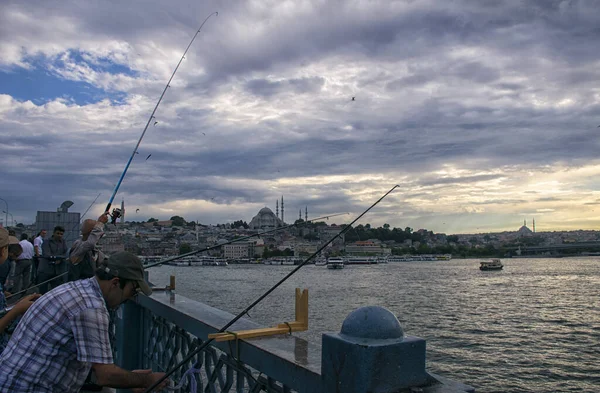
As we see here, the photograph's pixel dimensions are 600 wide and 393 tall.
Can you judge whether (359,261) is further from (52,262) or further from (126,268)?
(126,268)

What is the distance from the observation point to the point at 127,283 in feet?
7.22

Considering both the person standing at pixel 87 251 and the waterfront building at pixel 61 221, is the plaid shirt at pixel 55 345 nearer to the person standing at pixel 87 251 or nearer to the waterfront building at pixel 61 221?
the person standing at pixel 87 251

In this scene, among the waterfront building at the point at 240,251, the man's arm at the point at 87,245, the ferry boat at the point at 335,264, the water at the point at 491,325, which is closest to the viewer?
the man's arm at the point at 87,245

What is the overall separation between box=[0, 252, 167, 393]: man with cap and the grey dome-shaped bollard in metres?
1.03

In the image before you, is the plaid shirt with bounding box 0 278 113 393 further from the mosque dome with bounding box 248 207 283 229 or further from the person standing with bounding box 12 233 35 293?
the mosque dome with bounding box 248 207 283 229

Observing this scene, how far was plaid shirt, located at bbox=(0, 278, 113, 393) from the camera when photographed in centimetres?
198

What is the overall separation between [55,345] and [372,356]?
52.2 inches

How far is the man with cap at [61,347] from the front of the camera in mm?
1987

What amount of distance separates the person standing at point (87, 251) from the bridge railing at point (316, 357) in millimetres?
1784

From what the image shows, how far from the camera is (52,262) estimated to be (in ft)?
23.0

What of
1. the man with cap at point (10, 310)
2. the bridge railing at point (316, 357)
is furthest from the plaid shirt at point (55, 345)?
the man with cap at point (10, 310)

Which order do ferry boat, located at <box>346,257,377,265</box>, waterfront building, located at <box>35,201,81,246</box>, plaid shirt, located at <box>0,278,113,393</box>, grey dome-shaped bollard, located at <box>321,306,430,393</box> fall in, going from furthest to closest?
ferry boat, located at <box>346,257,377,265</box> < waterfront building, located at <box>35,201,81,246</box> < plaid shirt, located at <box>0,278,113,393</box> < grey dome-shaped bollard, located at <box>321,306,430,393</box>

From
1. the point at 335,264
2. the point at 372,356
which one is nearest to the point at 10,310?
the point at 372,356

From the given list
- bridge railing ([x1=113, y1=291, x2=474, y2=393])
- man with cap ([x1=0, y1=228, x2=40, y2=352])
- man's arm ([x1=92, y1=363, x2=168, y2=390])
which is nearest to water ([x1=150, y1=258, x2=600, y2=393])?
bridge railing ([x1=113, y1=291, x2=474, y2=393])
